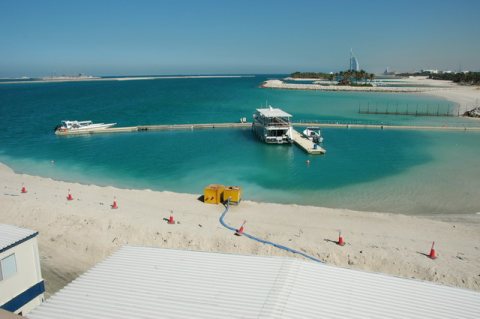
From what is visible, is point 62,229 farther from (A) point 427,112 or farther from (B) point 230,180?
(A) point 427,112

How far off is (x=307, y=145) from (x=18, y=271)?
31385 millimetres

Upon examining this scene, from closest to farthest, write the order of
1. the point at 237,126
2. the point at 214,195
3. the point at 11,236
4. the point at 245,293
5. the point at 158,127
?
the point at 245,293 → the point at 11,236 → the point at 214,195 → the point at 158,127 → the point at 237,126

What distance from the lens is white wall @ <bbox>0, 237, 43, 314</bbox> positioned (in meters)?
9.28

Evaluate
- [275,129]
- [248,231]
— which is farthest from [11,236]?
[275,129]

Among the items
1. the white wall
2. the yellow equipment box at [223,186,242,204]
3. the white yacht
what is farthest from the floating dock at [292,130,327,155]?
the white wall

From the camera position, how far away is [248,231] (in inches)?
636

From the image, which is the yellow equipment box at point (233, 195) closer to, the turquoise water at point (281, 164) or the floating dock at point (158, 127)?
the turquoise water at point (281, 164)

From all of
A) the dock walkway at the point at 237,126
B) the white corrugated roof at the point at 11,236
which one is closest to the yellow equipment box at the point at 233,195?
the white corrugated roof at the point at 11,236

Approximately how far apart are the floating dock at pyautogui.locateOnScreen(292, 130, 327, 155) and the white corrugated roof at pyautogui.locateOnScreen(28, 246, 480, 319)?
27819 millimetres

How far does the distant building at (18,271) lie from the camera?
9227 mm

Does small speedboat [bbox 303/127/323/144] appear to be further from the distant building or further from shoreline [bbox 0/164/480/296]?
the distant building

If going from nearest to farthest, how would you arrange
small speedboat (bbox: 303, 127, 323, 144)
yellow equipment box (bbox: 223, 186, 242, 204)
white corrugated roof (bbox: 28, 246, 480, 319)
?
white corrugated roof (bbox: 28, 246, 480, 319) → yellow equipment box (bbox: 223, 186, 242, 204) → small speedboat (bbox: 303, 127, 323, 144)

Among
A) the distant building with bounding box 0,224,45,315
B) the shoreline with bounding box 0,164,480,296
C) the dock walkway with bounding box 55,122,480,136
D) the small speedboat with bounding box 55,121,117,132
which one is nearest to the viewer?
the distant building with bounding box 0,224,45,315

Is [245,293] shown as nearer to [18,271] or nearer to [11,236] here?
[18,271]
